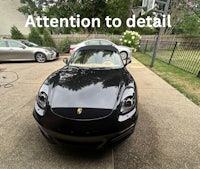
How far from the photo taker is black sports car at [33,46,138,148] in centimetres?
170

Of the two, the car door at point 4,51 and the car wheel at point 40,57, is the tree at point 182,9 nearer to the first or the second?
the car wheel at point 40,57

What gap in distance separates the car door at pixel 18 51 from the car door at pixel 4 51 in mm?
216

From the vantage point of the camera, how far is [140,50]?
1391 cm

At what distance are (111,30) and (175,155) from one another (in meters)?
19.7

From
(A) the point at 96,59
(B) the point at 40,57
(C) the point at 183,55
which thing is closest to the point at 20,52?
(B) the point at 40,57

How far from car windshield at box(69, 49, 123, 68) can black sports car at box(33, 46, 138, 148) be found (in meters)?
0.67

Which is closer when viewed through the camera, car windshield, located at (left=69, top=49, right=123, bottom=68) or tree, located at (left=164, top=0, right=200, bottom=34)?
car windshield, located at (left=69, top=49, right=123, bottom=68)

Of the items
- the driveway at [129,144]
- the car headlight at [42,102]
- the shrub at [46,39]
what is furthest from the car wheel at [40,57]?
the car headlight at [42,102]

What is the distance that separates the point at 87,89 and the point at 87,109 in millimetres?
420

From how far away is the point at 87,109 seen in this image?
1.79m

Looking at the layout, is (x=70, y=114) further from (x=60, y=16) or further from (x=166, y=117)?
(x=60, y=16)

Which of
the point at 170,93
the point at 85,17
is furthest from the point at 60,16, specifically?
the point at 170,93

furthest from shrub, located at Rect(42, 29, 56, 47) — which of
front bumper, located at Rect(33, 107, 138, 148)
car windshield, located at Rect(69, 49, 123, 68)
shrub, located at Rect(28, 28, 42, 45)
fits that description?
front bumper, located at Rect(33, 107, 138, 148)

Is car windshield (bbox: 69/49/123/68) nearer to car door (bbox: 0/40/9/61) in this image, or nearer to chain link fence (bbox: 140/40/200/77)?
chain link fence (bbox: 140/40/200/77)
